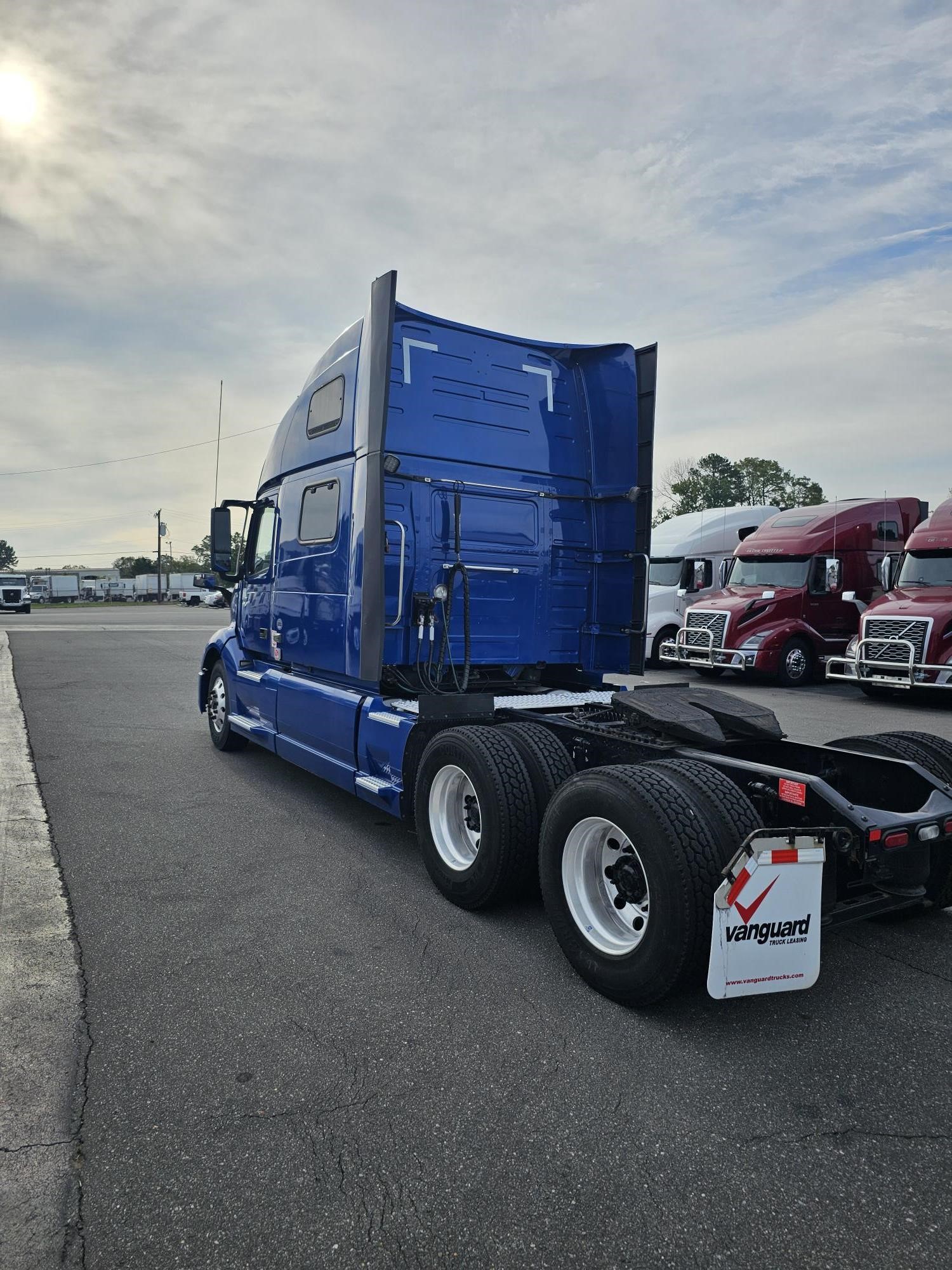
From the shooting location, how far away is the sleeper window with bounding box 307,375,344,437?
5.70 metres

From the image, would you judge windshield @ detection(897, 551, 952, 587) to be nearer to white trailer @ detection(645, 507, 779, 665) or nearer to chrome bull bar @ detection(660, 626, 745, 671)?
chrome bull bar @ detection(660, 626, 745, 671)

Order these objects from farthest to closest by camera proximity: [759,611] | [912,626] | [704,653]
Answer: [704,653]
[759,611]
[912,626]

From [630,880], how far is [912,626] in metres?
10.8

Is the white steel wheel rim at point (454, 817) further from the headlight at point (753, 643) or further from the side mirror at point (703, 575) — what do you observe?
the side mirror at point (703, 575)

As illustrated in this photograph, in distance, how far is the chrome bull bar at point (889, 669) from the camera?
39.7 ft

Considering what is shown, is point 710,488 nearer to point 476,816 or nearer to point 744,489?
point 744,489

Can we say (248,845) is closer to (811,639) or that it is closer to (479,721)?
(479,721)

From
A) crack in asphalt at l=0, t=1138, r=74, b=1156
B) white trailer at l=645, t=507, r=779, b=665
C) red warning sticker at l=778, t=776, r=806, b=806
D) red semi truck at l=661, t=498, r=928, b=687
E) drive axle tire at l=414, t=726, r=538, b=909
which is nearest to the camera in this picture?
crack in asphalt at l=0, t=1138, r=74, b=1156

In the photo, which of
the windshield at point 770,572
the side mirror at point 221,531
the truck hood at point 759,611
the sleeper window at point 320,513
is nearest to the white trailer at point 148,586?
the windshield at point 770,572

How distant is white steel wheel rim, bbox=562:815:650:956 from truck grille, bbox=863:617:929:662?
10.5 metres

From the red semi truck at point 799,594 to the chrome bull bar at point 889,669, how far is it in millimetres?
1736

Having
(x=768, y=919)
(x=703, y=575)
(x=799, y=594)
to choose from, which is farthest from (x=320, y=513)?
(x=703, y=575)

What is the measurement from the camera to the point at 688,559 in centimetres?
1805

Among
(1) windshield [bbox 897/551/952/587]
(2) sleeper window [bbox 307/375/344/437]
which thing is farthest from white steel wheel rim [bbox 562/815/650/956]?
(1) windshield [bbox 897/551/952/587]
